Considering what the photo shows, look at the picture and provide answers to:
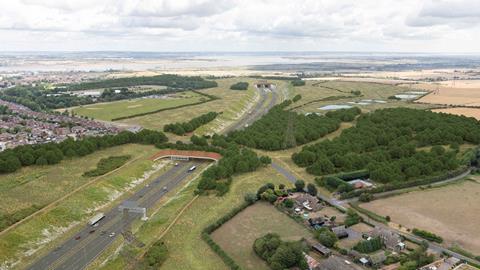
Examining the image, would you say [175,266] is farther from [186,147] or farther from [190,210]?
[186,147]

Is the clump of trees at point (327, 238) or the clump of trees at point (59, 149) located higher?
the clump of trees at point (59, 149)

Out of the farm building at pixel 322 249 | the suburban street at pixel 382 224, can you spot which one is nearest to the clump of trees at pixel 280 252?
the farm building at pixel 322 249

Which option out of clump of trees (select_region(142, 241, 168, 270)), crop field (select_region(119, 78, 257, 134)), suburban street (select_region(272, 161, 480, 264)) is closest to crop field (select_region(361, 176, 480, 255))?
suburban street (select_region(272, 161, 480, 264))

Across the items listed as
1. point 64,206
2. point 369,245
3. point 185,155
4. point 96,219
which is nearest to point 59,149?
point 64,206

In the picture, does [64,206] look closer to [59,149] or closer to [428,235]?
[59,149]

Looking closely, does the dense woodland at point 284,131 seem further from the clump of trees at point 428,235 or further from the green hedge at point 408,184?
the clump of trees at point 428,235

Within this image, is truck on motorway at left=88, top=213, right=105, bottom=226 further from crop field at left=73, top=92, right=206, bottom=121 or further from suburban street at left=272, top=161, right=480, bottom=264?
crop field at left=73, top=92, right=206, bottom=121
